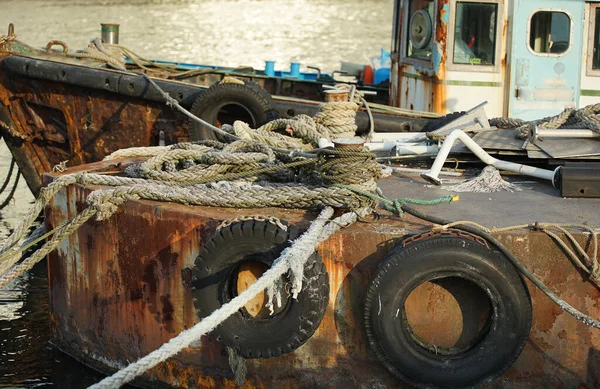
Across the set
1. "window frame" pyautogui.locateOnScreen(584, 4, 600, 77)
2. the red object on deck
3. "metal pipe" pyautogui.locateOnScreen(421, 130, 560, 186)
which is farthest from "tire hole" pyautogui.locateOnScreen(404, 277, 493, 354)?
the red object on deck

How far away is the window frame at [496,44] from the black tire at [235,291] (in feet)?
12.0

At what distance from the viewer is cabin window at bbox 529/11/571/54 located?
299 inches

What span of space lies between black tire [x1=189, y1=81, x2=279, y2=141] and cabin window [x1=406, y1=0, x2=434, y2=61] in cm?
143

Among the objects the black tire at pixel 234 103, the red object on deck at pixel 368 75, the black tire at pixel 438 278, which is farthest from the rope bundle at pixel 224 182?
the red object on deck at pixel 368 75

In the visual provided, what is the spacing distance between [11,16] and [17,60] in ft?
86.9

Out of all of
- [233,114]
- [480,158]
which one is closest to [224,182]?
[480,158]

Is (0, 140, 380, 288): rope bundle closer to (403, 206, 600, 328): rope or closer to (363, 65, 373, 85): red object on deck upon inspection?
(403, 206, 600, 328): rope

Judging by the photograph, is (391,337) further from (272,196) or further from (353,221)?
(272,196)

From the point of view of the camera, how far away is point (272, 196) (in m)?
5.04

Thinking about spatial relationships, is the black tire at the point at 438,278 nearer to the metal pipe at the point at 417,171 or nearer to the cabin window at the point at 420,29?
the metal pipe at the point at 417,171

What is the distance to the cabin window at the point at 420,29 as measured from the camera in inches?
315

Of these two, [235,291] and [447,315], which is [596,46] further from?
[235,291]

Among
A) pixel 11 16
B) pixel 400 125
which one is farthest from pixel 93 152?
pixel 11 16

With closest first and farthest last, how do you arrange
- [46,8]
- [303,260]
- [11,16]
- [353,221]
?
[303,260] < [353,221] < [11,16] < [46,8]
